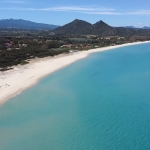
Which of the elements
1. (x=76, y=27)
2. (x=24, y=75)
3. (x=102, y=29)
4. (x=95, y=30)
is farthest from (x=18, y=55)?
(x=76, y=27)

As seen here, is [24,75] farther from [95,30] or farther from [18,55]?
[95,30]

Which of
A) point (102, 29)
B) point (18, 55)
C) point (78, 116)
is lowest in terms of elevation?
point (102, 29)

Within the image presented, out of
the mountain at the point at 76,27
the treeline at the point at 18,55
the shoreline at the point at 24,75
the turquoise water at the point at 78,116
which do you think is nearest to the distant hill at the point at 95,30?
the mountain at the point at 76,27

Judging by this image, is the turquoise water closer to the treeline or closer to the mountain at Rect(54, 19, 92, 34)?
the treeline

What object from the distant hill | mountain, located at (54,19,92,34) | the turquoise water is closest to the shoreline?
the turquoise water

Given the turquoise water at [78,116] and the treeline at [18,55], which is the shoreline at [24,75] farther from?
the treeline at [18,55]

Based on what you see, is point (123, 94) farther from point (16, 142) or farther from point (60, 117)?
point (16, 142)

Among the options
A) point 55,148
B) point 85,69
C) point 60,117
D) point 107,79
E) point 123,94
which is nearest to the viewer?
point 55,148

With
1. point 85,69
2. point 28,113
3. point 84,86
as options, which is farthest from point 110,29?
point 28,113
